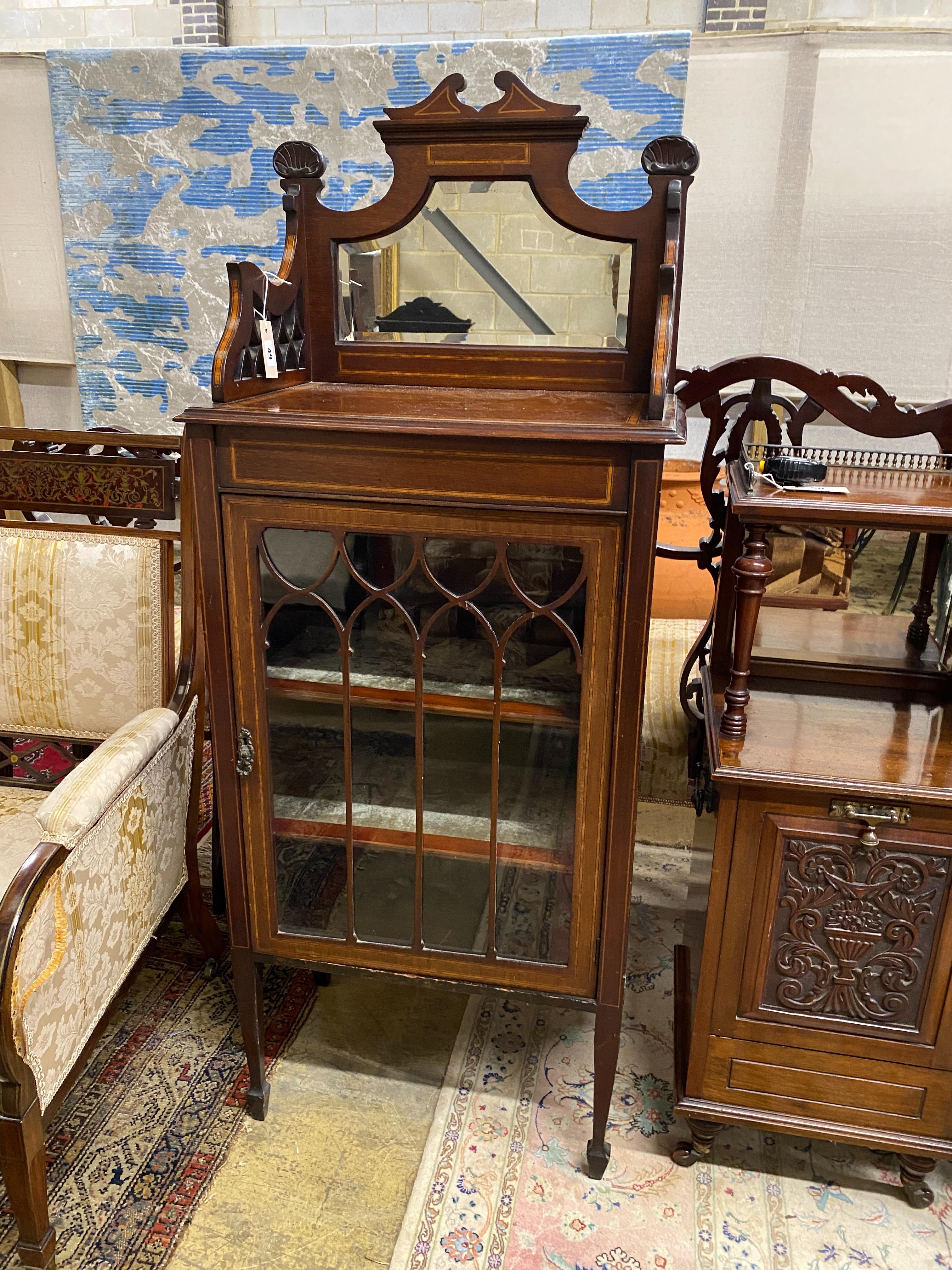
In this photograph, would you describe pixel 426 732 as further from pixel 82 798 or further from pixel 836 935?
pixel 836 935

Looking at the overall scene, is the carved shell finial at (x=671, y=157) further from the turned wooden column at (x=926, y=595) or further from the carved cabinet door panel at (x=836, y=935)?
the carved cabinet door panel at (x=836, y=935)

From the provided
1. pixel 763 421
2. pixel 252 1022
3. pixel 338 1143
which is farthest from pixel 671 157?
pixel 338 1143

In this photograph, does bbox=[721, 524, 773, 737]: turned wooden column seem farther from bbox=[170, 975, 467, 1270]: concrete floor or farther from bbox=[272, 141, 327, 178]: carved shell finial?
bbox=[272, 141, 327, 178]: carved shell finial

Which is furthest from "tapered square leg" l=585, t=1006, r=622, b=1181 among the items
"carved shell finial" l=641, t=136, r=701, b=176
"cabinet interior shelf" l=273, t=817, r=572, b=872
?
"carved shell finial" l=641, t=136, r=701, b=176

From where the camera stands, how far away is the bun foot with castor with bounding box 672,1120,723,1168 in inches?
58.1

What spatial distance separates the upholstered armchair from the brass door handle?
0.20 metres

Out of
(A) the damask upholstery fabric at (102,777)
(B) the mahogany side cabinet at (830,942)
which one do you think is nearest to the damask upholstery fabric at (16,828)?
(A) the damask upholstery fabric at (102,777)

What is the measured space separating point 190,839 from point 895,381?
10.6 ft

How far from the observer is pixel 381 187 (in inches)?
144

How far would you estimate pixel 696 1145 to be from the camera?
1.49 m

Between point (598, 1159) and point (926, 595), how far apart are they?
1.20 meters

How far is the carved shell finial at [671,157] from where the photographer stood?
1.31 m

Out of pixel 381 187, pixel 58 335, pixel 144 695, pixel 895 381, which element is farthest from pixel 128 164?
pixel 895 381

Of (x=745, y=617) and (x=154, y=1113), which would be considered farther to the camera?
(x=154, y=1113)
